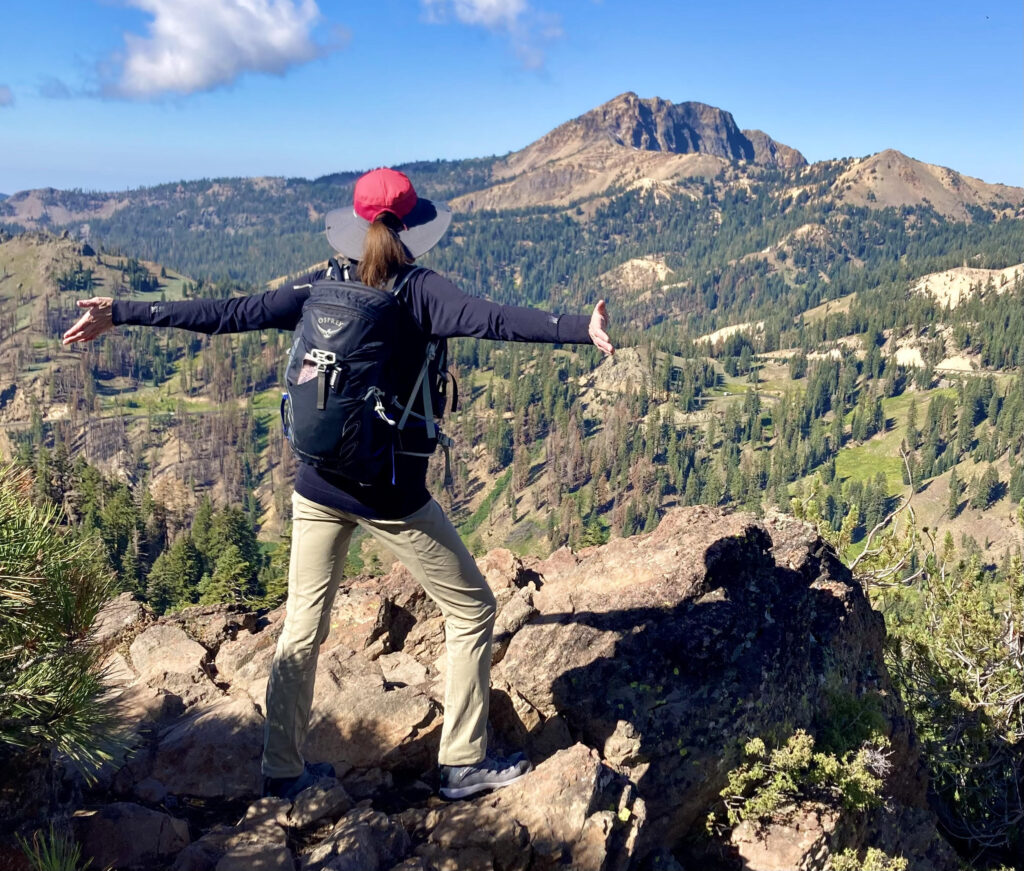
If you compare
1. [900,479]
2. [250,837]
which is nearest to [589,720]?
[250,837]

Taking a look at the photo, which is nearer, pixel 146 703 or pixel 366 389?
pixel 366 389

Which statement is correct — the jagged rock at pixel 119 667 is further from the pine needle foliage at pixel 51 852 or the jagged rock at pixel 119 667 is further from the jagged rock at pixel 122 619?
the pine needle foliage at pixel 51 852

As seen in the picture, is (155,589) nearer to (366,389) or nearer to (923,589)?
(923,589)

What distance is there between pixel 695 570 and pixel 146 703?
662cm

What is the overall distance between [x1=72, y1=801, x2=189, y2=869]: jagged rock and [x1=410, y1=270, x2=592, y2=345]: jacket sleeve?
170 inches

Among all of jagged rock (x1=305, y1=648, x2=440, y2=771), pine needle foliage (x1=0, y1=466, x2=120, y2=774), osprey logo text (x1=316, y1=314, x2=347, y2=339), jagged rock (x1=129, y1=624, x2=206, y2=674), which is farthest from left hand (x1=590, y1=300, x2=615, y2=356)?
jagged rock (x1=129, y1=624, x2=206, y2=674)

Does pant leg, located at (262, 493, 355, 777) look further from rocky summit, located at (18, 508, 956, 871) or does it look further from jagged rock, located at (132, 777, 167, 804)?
jagged rock, located at (132, 777, 167, 804)

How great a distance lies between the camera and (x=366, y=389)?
5.61m

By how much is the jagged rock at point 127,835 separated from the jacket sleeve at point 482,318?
14.2ft

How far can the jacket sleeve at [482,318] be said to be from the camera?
18.0ft

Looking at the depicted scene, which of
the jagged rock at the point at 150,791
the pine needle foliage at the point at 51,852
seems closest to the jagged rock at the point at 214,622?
the jagged rock at the point at 150,791

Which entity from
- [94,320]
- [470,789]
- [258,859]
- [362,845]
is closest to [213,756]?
[258,859]

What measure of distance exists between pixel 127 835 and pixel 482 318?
15.2 feet

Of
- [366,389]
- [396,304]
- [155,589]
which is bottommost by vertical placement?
[155,589]
